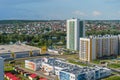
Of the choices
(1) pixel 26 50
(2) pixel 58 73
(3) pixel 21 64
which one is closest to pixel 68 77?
(2) pixel 58 73

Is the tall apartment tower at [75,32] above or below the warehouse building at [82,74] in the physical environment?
above

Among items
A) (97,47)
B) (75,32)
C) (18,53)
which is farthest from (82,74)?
(75,32)

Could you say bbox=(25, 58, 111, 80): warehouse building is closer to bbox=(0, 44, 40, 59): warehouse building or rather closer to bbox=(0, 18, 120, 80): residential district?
bbox=(0, 18, 120, 80): residential district

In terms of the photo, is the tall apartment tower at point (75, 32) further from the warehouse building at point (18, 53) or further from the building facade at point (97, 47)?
the warehouse building at point (18, 53)

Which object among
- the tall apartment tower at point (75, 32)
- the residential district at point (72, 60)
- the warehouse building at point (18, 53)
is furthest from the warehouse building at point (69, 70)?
the tall apartment tower at point (75, 32)

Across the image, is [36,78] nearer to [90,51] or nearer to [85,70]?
[85,70]

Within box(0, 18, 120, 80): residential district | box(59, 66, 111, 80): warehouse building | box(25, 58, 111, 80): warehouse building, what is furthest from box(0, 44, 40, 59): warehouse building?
box(59, 66, 111, 80): warehouse building

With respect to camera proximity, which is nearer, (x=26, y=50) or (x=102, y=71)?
(x=102, y=71)
